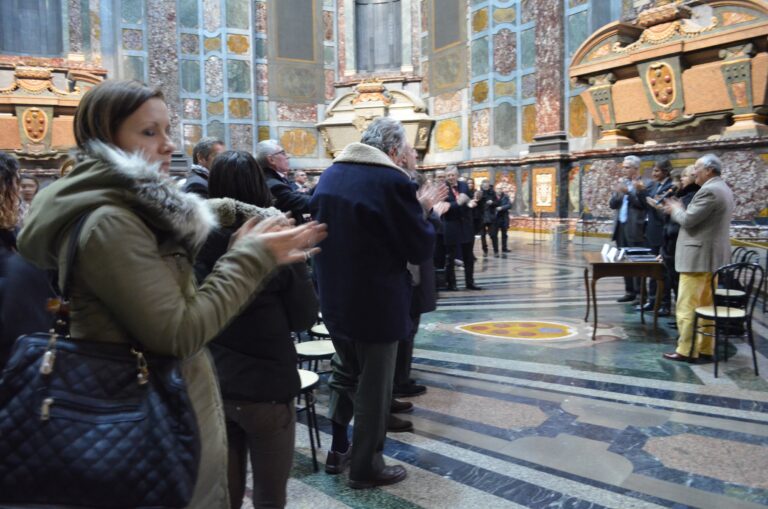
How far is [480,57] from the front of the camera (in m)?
16.6

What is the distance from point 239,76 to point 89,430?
1828 centimetres

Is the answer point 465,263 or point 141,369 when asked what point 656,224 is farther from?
point 141,369

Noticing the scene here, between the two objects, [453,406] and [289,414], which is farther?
[453,406]

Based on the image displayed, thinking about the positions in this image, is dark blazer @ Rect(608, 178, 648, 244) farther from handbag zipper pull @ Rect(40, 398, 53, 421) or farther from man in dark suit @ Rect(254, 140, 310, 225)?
handbag zipper pull @ Rect(40, 398, 53, 421)

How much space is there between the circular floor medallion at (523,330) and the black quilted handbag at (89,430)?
15.9 ft

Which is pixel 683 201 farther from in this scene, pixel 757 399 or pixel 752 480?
pixel 752 480

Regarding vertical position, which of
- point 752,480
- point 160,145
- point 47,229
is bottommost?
point 752,480

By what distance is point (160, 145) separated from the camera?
1327mm

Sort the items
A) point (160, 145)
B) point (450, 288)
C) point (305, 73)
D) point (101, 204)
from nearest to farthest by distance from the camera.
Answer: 1. point (101, 204)
2. point (160, 145)
3. point (450, 288)
4. point (305, 73)

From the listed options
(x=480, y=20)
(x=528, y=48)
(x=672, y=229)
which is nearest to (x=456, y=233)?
(x=672, y=229)

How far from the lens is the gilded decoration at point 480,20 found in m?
16.3

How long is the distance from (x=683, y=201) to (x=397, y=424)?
3.91 metres

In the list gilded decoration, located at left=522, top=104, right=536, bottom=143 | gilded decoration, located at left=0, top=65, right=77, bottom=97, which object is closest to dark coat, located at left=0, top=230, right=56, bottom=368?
gilded decoration, located at left=522, top=104, right=536, bottom=143

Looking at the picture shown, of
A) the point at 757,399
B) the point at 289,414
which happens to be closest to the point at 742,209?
the point at 757,399
